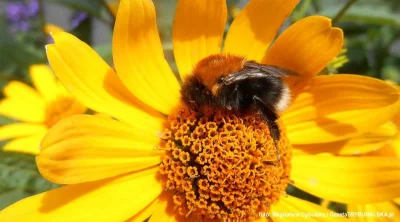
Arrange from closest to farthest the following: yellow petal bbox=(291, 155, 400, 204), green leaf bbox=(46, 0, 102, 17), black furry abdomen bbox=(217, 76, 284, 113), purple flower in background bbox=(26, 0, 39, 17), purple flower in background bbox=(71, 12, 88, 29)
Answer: black furry abdomen bbox=(217, 76, 284, 113) → yellow petal bbox=(291, 155, 400, 204) → green leaf bbox=(46, 0, 102, 17) → purple flower in background bbox=(71, 12, 88, 29) → purple flower in background bbox=(26, 0, 39, 17)

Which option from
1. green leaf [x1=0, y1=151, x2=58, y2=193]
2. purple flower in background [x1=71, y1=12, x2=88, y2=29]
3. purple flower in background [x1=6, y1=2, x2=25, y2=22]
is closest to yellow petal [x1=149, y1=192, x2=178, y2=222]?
green leaf [x1=0, y1=151, x2=58, y2=193]

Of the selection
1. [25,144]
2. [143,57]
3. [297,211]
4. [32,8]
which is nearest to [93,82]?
[143,57]

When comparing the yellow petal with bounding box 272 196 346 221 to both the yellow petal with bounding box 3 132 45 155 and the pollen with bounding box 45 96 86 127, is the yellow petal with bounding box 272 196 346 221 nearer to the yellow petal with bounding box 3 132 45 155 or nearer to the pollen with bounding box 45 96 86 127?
the yellow petal with bounding box 3 132 45 155

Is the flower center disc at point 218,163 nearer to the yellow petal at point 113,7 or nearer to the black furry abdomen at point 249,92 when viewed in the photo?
the black furry abdomen at point 249,92

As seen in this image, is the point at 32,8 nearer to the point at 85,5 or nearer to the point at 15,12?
the point at 15,12

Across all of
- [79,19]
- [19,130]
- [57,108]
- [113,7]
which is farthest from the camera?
[79,19]

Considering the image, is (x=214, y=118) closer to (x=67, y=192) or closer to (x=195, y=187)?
(x=195, y=187)

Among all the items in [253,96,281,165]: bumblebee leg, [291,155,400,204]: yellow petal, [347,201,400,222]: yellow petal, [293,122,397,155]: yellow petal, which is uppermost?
[253,96,281,165]: bumblebee leg

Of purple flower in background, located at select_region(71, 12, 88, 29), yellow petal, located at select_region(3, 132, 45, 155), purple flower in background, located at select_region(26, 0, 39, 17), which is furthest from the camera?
purple flower in background, located at select_region(26, 0, 39, 17)

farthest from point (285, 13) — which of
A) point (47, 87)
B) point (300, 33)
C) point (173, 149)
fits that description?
point (47, 87)

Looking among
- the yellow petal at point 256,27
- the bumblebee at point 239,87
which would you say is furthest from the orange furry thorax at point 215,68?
the yellow petal at point 256,27
